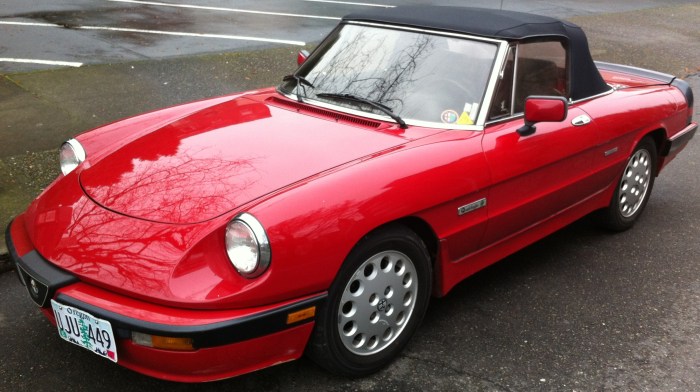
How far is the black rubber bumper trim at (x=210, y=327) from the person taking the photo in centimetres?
244

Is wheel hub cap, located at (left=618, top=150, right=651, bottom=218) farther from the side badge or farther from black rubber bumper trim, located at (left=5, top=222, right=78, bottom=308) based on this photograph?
black rubber bumper trim, located at (left=5, top=222, right=78, bottom=308)

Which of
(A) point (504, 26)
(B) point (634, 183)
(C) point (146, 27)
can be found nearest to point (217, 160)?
(A) point (504, 26)

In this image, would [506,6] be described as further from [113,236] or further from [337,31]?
[113,236]

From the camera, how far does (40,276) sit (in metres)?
2.69

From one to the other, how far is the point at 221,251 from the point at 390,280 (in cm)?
77

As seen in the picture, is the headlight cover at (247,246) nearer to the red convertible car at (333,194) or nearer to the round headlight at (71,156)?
the red convertible car at (333,194)

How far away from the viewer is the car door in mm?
3430

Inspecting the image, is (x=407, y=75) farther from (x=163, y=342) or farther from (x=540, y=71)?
(x=163, y=342)

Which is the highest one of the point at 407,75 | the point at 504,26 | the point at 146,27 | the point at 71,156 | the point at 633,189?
the point at 504,26

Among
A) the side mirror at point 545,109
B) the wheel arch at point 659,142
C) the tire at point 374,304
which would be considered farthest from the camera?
the wheel arch at point 659,142

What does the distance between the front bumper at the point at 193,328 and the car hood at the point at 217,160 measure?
1.20ft

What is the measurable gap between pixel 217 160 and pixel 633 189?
2.85 metres

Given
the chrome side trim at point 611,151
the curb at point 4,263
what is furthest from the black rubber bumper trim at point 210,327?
the chrome side trim at point 611,151

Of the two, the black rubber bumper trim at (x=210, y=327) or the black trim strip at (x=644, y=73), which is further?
the black trim strip at (x=644, y=73)
